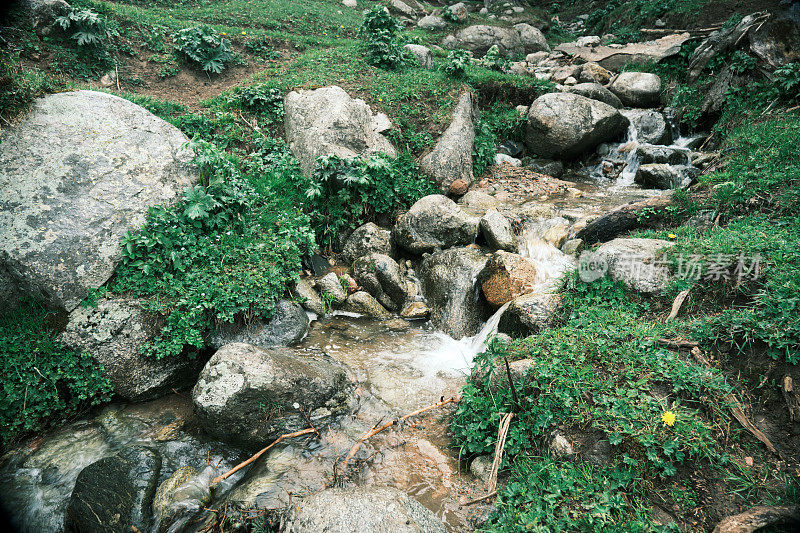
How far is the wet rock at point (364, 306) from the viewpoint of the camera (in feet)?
23.3

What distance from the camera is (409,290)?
745cm

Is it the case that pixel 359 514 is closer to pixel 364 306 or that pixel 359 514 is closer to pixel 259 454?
pixel 259 454

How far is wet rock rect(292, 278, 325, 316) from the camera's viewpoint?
6547 millimetres

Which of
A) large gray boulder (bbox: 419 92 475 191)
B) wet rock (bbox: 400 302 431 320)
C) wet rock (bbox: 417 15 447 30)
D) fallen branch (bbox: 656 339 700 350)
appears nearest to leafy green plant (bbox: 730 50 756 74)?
large gray boulder (bbox: 419 92 475 191)

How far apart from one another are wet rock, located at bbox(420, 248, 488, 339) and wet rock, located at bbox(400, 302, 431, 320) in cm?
12

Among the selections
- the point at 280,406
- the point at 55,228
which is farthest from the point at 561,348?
the point at 55,228

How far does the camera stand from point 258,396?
4.47 meters

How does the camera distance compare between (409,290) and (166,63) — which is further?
(166,63)

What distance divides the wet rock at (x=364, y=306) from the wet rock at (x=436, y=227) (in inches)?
58.1

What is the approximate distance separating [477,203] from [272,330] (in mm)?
5412

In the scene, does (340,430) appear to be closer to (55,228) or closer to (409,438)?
(409,438)

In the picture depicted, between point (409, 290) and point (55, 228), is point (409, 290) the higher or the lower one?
the lower one

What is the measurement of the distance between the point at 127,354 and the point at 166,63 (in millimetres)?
10312

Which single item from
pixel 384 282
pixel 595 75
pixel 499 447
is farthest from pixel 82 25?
pixel 595 75
